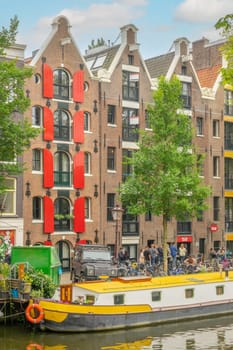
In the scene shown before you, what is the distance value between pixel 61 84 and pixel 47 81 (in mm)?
1364

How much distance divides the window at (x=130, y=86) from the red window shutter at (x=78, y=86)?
3.49 m

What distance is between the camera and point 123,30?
149 feet

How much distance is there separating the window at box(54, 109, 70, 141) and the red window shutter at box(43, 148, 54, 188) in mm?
1385

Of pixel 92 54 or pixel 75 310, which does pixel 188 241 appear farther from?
pixel 75 310

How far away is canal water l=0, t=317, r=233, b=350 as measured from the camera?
2258 cm

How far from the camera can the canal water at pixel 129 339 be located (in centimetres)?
2258

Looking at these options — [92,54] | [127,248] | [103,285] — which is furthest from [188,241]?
[103,285]

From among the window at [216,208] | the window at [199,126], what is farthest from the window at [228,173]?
the window at [199,126]

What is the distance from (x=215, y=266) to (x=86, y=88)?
558 inches

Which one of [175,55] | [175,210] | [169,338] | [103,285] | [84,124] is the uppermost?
[175,55]

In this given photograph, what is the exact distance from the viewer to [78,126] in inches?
1662

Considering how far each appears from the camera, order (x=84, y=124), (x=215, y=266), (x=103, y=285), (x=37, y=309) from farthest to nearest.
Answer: (x=84, y=124), (x=215, y=266), (x=103, y=285), (x=37, y=309)

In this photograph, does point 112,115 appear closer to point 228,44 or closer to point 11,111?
point 11,111

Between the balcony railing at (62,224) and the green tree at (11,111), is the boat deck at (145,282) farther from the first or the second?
the balcony railing at (62,224)
